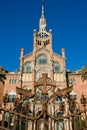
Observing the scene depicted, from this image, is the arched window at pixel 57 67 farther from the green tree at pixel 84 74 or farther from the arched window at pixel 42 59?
the green tree at pixel 84 74

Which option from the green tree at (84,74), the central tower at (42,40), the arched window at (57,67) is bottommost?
the green tree at (84,74)

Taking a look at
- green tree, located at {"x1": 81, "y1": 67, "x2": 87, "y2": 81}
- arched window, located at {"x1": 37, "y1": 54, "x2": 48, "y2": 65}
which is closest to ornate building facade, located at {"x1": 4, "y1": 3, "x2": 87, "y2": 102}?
arched window, located at {"x1": 37, "y1": 54, "x2": 48, "y2": 65}

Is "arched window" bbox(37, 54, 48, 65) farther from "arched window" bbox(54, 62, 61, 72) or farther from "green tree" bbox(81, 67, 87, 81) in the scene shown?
"green tree" bbox(81, 67, 87, 81)

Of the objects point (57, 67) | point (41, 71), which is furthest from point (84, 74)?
point (41, 71)

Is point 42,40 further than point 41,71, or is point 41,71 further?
point 42,40

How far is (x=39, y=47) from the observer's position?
48.8 metres

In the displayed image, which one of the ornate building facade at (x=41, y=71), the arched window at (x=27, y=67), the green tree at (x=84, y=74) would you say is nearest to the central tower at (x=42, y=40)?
the ornate building facade at (x=41, y=71)

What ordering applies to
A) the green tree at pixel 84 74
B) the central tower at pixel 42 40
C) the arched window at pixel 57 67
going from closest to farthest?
1. the green tree at pixel 84 74
2. the arched window at pixel 57 67
3. the central tower at pixel 42 40

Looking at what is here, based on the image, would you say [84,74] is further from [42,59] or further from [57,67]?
[42,59]

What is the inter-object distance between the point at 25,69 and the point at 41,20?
25.5 m

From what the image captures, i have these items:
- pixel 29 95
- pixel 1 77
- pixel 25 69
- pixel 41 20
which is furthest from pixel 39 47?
pixel 29 95

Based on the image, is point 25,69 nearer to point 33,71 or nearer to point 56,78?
point 33,71

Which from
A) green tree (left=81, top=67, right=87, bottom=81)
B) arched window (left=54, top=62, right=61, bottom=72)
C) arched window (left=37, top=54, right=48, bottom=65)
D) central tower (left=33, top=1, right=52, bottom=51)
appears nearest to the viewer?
green tree (left=81, top=67, right=87, bottom=81)

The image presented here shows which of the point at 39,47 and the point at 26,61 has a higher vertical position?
the point at 39,47
